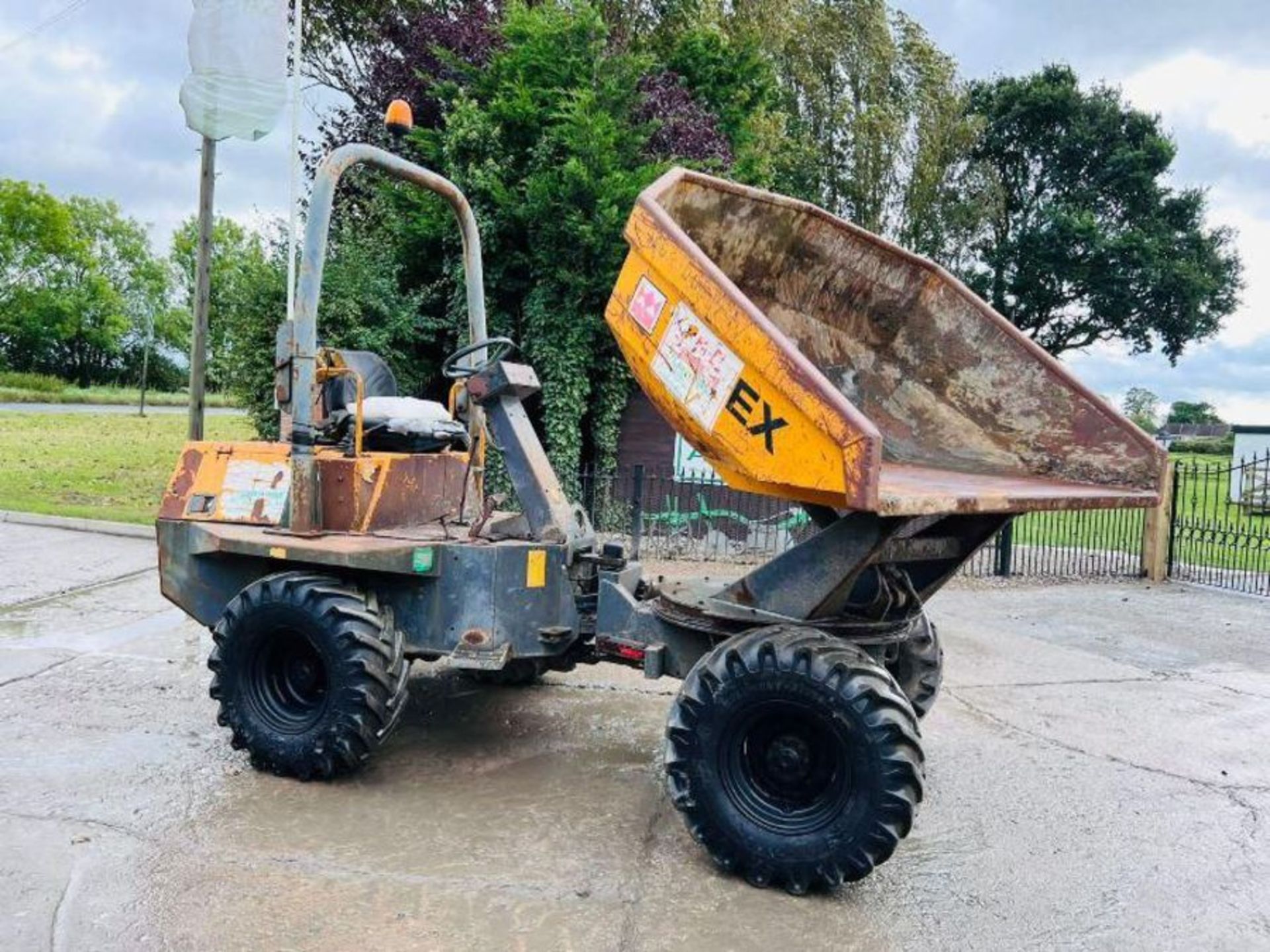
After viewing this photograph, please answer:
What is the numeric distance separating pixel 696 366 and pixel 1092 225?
29245mm

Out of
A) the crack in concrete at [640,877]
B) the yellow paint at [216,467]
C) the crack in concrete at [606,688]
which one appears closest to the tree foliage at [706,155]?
the crack in concrete at [606,688]

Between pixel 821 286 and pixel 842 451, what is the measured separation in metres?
1.97

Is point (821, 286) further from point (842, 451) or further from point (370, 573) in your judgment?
point (370, 573)

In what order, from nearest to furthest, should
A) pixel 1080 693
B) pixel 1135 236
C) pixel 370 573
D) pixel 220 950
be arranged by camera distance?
pixel 220 950 → pixel 370 573 → pixel 1080 693 → pixel 1135 236

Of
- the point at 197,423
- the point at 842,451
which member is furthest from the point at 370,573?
the point at 197,423

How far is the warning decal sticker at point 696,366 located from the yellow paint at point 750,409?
0.9 inches

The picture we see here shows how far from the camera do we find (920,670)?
4.76 meters

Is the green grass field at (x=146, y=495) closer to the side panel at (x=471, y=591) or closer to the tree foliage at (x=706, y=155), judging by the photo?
the tree foliage at (x=706, y=155)

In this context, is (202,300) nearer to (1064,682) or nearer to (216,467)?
(216,467)

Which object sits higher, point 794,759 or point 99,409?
point 99,409

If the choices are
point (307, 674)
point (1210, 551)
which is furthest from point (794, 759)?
point (1210, 551)

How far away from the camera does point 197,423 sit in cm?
1046

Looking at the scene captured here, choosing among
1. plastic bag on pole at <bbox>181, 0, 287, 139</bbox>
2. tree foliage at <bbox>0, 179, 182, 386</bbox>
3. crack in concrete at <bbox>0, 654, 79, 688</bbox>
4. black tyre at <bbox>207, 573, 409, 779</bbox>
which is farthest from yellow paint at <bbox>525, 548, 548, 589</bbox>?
tree foliage at <bbox>0, 179, 182, 386</bbox>

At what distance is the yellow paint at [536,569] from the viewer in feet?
14.4
